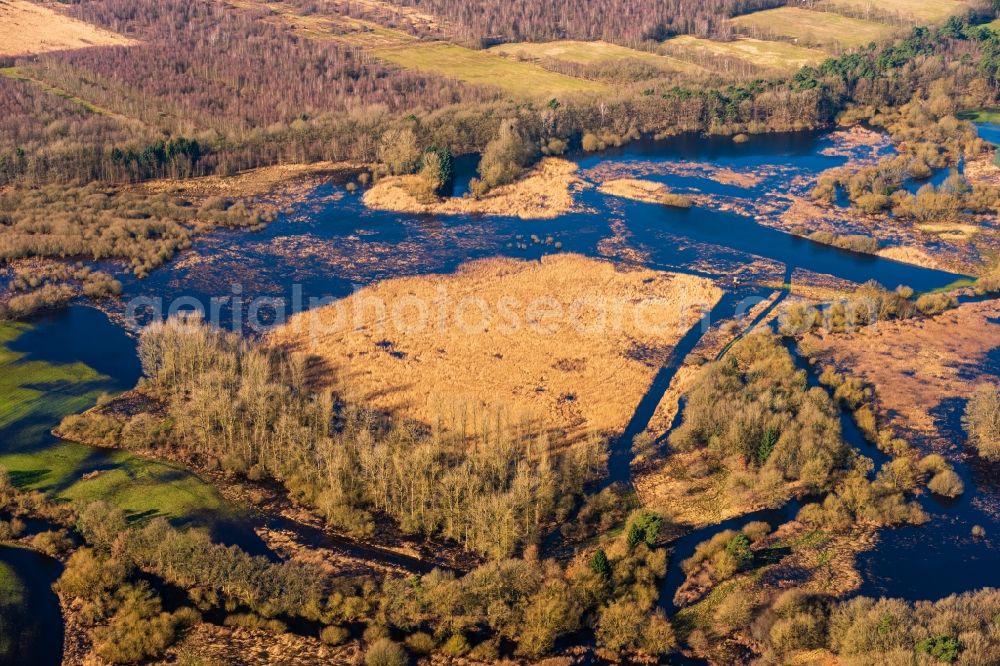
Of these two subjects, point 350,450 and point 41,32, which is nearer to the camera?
point 350,450

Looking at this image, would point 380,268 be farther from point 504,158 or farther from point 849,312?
point 849,312

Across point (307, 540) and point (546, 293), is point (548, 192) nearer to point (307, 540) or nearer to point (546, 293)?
point (546, 293)

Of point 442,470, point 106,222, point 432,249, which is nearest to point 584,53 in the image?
point 432,249

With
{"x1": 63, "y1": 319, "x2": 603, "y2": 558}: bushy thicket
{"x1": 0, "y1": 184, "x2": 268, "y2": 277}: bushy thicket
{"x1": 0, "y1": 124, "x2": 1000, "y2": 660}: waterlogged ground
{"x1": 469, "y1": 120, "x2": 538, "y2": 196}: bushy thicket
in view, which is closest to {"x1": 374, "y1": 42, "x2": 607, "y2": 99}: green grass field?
{"x1": 469, "y1": 120, "x2": 538, "y2": 196}: bushy thicket

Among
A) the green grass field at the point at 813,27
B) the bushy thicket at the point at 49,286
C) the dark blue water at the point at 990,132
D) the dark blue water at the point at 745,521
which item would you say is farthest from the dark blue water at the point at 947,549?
the green grass field at the point at 813,27

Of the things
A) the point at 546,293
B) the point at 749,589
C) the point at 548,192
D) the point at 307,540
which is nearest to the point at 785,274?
the point at 546,293

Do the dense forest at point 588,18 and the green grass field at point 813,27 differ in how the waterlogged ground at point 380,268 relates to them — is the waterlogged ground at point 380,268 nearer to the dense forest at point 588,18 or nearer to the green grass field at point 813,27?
the green grass field at point 813,27

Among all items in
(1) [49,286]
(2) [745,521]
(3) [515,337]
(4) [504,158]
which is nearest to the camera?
(2) [745,521]
